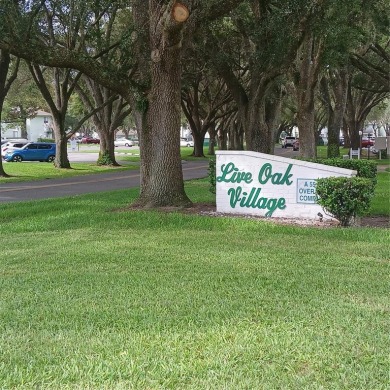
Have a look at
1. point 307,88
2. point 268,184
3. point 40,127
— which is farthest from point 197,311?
point 40,127

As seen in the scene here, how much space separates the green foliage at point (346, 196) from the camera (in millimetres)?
9266

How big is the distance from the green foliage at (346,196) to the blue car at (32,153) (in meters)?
34.5

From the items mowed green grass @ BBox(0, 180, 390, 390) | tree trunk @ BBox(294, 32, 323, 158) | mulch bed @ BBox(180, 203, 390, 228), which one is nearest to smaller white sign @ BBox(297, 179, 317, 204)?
mulch bed @ BBox(180, 203, 390, 228)

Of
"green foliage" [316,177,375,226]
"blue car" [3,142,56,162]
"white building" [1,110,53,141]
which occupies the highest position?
"white building" [1,110,53,141]

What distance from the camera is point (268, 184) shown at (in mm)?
10883

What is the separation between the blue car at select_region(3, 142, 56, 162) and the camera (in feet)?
133

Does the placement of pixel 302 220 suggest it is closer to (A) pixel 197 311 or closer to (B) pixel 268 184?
(B) pixel 268 184

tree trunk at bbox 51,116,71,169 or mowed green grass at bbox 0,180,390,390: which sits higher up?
tree trunk at bbox 51,116,71,169

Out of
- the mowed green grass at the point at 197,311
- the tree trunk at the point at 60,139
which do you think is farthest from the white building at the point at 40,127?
the mowed green grass at the point at 197,311

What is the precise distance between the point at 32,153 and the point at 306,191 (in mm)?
33656

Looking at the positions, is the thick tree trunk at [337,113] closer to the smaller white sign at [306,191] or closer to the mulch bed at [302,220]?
the mulch bed at [302,220]

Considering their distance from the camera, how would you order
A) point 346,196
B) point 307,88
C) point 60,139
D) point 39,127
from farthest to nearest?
point 39,127 → point 60,139 → point 307,88 → point 346,196

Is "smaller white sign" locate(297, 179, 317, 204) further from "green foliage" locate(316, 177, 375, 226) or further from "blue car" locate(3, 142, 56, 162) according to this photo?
"blue car" locate(3, 142, 56, 162)

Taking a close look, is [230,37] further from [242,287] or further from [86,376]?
[86,376]
